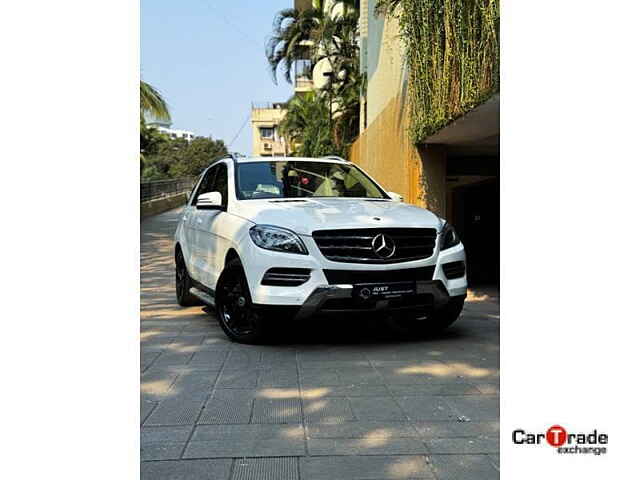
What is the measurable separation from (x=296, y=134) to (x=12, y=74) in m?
33.7

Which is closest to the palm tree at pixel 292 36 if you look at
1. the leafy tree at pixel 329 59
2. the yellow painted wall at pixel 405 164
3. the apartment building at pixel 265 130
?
the leafy tree at pixel 329 59

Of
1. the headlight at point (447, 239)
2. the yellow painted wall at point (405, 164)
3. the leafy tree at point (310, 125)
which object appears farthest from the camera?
the leafy tree at point (310, 125)

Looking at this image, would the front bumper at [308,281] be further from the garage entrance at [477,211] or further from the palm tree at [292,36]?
the palm tree at [292,36]

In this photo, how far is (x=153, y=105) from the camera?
18.5 meters

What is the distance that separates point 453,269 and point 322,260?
1225mm

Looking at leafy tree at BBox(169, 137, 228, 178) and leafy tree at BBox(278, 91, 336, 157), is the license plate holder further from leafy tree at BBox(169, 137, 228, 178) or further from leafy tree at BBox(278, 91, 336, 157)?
leafy tree at BBox(169, 137, 228, 178)

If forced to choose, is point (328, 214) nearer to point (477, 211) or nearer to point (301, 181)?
point (301, 181)

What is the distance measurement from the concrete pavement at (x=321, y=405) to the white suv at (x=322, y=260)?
0.35 m

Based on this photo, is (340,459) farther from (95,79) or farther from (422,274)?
(422,274)

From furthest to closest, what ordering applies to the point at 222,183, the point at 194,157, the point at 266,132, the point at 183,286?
the point at 266,132, the point at 194,157, the point at 183,286, the point at 222,183

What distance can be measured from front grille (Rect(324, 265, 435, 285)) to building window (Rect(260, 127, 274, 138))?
6358 centimetres

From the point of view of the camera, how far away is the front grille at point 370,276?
5543mm

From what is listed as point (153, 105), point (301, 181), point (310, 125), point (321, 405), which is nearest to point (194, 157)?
point (310, 125)
